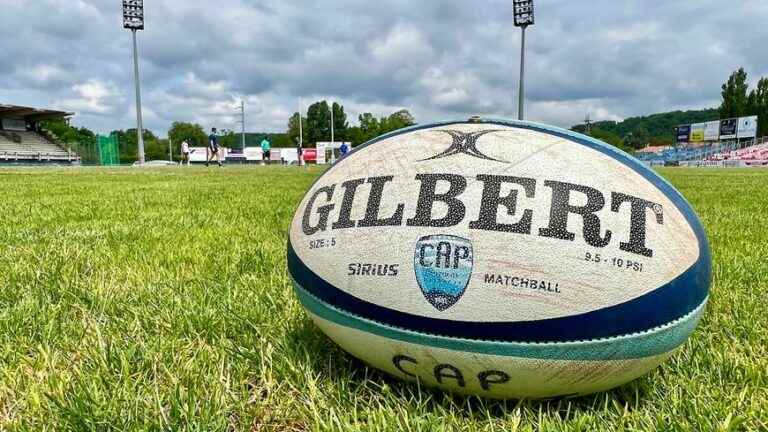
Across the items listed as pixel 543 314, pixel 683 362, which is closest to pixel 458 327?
pixel 543 314

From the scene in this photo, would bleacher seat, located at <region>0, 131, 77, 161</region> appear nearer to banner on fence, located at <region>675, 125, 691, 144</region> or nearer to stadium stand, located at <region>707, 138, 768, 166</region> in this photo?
stadium stand, located at <region>707, 138, 768, 166</region>

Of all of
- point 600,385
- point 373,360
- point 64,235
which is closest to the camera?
point 600,385

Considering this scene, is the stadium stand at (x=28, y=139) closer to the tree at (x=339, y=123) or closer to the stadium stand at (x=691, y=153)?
the tree at (x=339, y=123)

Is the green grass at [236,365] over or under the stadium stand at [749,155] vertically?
under

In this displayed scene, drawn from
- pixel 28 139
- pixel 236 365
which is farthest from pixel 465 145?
pixel 28 139

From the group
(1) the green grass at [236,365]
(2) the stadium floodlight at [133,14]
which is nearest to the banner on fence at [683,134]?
(2) the stadium floodlight at [133,14]

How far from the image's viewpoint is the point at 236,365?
1.76 meters

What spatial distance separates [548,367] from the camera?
1412 millimetres

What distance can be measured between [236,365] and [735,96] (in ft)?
276

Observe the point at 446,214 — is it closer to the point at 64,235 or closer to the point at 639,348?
the point at 639,348

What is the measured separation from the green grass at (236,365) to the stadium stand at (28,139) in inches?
2092

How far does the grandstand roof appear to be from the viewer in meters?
47.3

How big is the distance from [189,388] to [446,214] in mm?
907

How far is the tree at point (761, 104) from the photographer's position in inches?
2763
